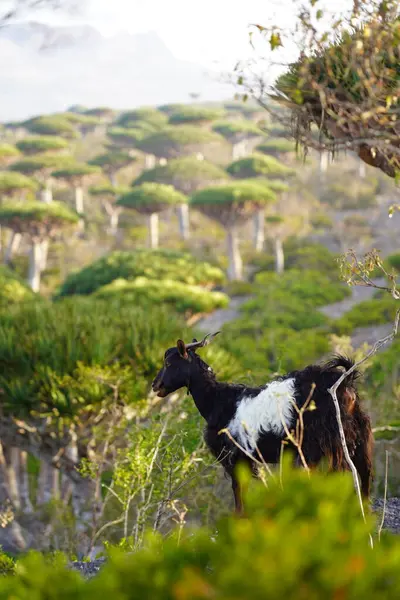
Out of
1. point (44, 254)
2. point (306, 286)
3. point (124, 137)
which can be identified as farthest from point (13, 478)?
point (124, 137)

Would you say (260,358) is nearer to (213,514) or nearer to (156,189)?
(213,514)

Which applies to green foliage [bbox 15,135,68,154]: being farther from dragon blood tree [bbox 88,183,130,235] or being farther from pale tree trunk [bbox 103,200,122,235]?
pale tree trunk [bbox 103,200,122,235]

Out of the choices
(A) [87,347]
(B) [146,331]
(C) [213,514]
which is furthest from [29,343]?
(C) [213,514]

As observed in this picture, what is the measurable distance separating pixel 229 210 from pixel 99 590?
40.9 metres

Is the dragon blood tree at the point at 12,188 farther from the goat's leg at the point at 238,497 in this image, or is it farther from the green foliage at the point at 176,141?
the goat's leg at the point at 238,497

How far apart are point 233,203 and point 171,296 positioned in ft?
74.2

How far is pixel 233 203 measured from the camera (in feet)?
136

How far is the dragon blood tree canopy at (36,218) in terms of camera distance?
37.3m

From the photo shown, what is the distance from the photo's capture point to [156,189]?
4375 cm

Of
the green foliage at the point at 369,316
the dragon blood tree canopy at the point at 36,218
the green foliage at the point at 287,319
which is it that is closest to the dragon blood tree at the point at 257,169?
the green foliage at the point at 287,319

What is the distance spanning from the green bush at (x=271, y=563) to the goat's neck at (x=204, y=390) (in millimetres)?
3585

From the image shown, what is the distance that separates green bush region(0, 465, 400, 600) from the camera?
1920 millimetres

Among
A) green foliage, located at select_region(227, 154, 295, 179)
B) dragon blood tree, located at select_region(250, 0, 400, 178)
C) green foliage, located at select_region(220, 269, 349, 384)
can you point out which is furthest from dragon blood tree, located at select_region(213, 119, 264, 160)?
dragon blood tree, located at select_region(250, 0, 400, 178)

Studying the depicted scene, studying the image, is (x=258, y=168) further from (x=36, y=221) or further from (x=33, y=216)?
(x=33, y=216)
